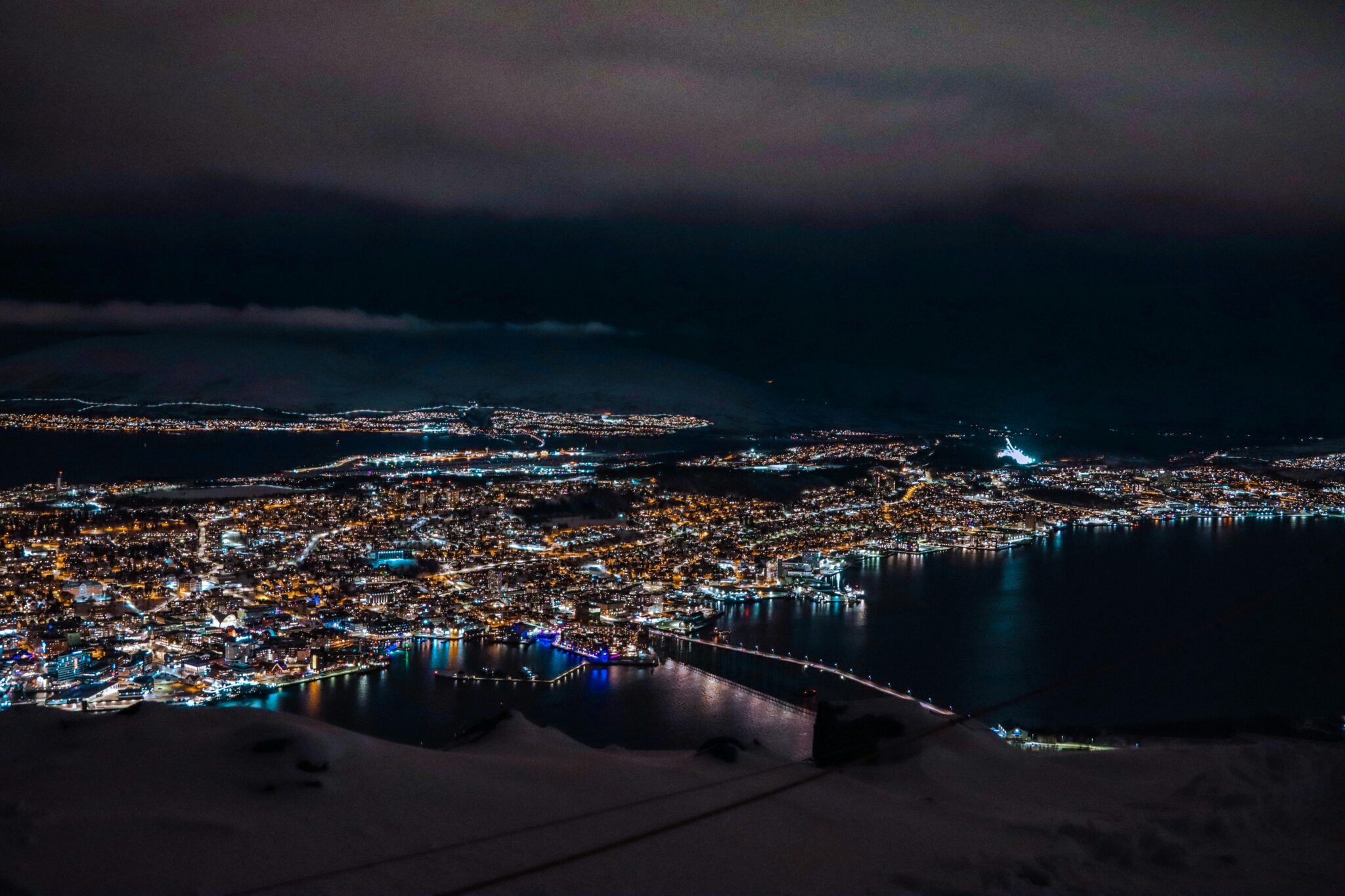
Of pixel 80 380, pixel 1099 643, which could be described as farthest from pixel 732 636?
pixel 80 380

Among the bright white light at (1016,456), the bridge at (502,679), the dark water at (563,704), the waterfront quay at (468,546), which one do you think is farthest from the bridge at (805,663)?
the bright white light at (1016,456)

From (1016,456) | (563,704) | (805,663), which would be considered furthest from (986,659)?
(1016,456)

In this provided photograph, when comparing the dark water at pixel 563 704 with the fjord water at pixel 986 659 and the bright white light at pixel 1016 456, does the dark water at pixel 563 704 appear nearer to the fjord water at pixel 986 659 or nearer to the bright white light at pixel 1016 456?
the fjord water at pixel 986 659

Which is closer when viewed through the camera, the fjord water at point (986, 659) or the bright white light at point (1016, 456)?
the fjord water at point (986, 659)

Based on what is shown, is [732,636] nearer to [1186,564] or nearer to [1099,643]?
[1099,643]

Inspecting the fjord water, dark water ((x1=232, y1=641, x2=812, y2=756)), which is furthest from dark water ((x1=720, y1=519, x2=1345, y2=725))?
dark water ((x1=232, y1=641, x2=812, y2=756))

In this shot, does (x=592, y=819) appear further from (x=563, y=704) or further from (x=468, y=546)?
(x=468, y=546)
